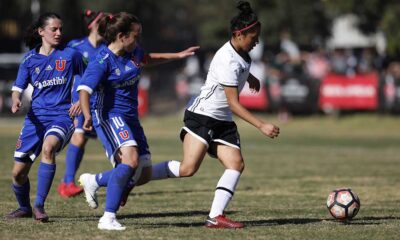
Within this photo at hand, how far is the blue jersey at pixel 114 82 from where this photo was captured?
7695 millimetres

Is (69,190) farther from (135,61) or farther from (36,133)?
(135,61)

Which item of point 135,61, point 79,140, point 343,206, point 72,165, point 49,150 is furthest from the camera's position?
point 79,140

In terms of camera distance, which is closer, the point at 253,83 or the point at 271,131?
the point at 271,131

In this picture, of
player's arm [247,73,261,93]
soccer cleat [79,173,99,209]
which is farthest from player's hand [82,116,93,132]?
player's arm [247,73,261,93]

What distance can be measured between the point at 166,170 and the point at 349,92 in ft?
58.3

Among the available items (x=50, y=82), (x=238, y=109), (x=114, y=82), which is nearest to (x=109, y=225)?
(x=114, y=82)

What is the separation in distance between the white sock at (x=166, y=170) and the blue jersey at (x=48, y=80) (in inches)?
40.2

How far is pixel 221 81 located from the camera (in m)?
7.80

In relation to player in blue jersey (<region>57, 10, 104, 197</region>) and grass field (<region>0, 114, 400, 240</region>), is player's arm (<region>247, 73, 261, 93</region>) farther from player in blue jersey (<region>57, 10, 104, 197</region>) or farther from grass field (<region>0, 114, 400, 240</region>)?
player in blue jersey (<region>57, 10, 104, 197</region>)

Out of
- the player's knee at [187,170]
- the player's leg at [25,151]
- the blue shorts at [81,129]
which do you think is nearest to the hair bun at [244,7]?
the player's knee at [187,170]

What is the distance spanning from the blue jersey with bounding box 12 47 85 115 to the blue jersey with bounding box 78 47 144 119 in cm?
62

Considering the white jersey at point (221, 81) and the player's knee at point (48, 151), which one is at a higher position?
the white jersey at point (221, 81)

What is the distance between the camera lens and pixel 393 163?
1550cm

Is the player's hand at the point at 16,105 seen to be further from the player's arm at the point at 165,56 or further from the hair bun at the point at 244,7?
the hair bun at the point at 244,7
